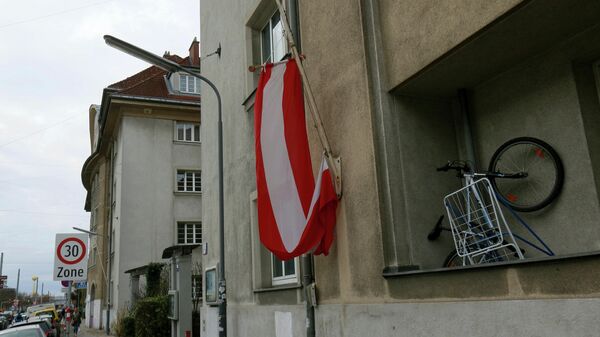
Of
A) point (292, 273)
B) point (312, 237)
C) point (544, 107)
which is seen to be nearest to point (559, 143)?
point (544, 107)

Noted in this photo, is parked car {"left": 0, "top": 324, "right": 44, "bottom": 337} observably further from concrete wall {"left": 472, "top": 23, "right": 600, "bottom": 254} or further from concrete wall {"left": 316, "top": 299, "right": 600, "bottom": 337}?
concrete wall {"left": 472, "top": 23, "right": 600, "bottom": 254}

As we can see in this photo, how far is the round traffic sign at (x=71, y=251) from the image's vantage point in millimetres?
13156

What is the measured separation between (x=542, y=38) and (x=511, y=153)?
1.21 metres

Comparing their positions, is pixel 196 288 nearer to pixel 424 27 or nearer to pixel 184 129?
pixel 184 129

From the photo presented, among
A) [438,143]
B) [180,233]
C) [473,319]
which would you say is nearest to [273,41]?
[438,143]

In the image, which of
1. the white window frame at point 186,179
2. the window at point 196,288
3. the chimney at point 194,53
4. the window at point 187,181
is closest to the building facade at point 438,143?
the window at point 196,288

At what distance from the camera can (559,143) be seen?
5.16 meters

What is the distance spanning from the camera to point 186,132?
93.8 ft

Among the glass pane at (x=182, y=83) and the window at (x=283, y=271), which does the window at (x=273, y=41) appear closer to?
the window at (x=283, y=271)

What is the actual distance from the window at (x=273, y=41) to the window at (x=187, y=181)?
696 inches

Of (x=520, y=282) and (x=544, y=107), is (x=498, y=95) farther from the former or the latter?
(x=520, y=282)

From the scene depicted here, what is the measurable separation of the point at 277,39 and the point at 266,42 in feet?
2.24

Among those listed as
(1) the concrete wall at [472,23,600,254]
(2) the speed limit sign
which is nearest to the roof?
(2) the speed limit sign

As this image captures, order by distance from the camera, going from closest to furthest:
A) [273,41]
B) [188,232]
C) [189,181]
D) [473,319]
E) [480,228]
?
[473,319] < [480,228] < [273,41] < [188,232] < [189,181]
